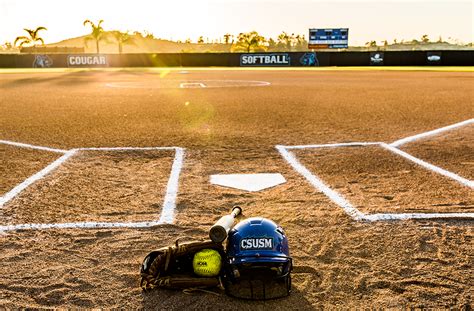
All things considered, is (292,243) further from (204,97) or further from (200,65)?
(200,65)

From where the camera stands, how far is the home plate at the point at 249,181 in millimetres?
5316

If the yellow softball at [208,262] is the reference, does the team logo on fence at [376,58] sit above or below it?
above

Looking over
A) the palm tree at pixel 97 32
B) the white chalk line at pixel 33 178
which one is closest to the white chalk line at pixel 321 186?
the white chalk line at pixel 33 178

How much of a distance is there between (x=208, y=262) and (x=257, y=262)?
35 cm

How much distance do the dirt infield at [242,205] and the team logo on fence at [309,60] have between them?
33264 mm

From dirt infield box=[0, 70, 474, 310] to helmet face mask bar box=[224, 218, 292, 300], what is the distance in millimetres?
95

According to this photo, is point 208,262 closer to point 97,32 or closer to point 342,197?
point 342,197

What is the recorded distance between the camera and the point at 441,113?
10930 millimetres

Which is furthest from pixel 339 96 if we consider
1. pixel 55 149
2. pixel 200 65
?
pixel 200 65

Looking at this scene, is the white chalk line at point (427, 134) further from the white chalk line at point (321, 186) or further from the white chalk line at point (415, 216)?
the white chalk line at point (415, 216)

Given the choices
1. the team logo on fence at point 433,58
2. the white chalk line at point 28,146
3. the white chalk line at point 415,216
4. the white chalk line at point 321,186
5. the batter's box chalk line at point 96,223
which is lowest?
the white chalk line at point 415,216

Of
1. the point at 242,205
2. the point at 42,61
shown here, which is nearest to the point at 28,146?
the point at 242,205

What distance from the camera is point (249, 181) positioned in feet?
18.1

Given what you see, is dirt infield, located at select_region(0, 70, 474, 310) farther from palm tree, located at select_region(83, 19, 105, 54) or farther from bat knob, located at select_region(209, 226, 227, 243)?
palm tree, located at select_region(83, 19, 105, 54)
